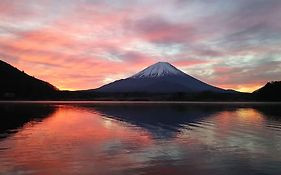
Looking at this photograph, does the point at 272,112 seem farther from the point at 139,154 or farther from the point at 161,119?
the point at 139,154

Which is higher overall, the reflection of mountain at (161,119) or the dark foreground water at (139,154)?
the reflection of mountain at (161,119)

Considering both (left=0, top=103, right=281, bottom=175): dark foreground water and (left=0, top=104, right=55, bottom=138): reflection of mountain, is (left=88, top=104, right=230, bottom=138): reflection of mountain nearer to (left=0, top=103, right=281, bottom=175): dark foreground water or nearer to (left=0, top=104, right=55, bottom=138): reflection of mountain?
(left=0, top=103, right=281, bottom=175): dark foreground water

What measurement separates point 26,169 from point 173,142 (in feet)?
45.6

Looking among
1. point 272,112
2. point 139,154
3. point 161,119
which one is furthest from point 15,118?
point 272,112

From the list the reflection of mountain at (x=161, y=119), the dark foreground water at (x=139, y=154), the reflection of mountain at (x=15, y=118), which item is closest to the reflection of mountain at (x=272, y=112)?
the reflection of mountain at (x=161, y=119)

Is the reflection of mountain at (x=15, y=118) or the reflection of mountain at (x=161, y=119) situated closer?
the reflection of mountain at (x=15, y=118)

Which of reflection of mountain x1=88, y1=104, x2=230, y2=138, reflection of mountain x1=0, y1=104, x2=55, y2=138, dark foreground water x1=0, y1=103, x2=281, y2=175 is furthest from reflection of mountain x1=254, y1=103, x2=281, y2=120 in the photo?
reflection of mountain x1=0, y1=104, x2=55, y2=138

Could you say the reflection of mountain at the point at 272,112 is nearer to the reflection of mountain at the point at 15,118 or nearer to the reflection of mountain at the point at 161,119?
the reflection of mountain at the point at 161,119

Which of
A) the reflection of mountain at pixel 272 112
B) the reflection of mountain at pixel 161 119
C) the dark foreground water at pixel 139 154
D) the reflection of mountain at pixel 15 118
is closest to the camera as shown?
the dark foreground water at pixel 139 154

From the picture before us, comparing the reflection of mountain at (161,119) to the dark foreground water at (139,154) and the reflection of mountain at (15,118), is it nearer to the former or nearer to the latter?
the dark foreground water at (139,154)

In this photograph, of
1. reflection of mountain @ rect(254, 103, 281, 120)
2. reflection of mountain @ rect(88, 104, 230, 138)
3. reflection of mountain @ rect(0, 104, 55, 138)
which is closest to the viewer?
reflection of mountain @ rect(0, 104, 55, 138)

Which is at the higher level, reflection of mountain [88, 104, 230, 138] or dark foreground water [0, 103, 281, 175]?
reflection of mountain [88, 104, 230, 138]

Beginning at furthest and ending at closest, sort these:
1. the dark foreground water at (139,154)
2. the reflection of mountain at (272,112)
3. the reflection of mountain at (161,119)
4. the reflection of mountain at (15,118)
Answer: the reflection of mountain at (272,112) < the reflection of mountain at (161,119) < the reflection of mountain at (15,118) < the dark foreground water at (139,154)

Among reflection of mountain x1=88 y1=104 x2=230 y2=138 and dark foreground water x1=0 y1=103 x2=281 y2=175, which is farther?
reflection of mountain x1=88 y1=104 x2=230 y2=138
